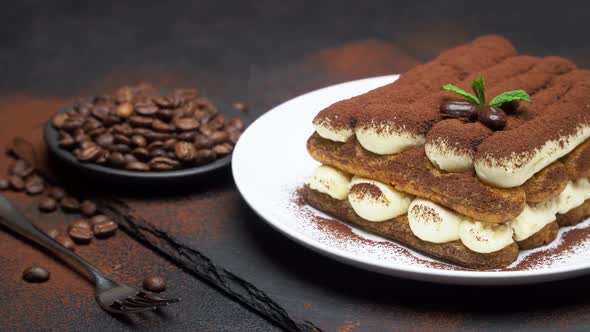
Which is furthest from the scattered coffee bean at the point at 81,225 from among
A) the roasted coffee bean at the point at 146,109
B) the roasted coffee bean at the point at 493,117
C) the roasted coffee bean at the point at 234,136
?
the roasted coffee bean at the point at 493,117

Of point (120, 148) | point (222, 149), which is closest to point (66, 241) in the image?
point (120, 148)

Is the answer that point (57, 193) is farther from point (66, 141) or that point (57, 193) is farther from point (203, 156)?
point (203, 156)

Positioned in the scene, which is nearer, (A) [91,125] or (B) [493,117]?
(B) [493,117]

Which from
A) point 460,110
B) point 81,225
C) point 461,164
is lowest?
point 81,225

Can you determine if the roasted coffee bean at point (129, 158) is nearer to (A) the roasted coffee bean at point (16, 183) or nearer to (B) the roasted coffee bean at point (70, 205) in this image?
(B) the roasted coffee bean at point (70, 205)

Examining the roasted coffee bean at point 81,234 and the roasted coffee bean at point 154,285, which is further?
the roasted coffee bean at point 81,234

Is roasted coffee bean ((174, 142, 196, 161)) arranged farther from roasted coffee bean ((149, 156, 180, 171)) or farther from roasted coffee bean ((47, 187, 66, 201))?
roasted coffee bean ((47, 187, 66, 201))

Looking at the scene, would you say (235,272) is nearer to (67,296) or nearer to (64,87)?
(67,296)
